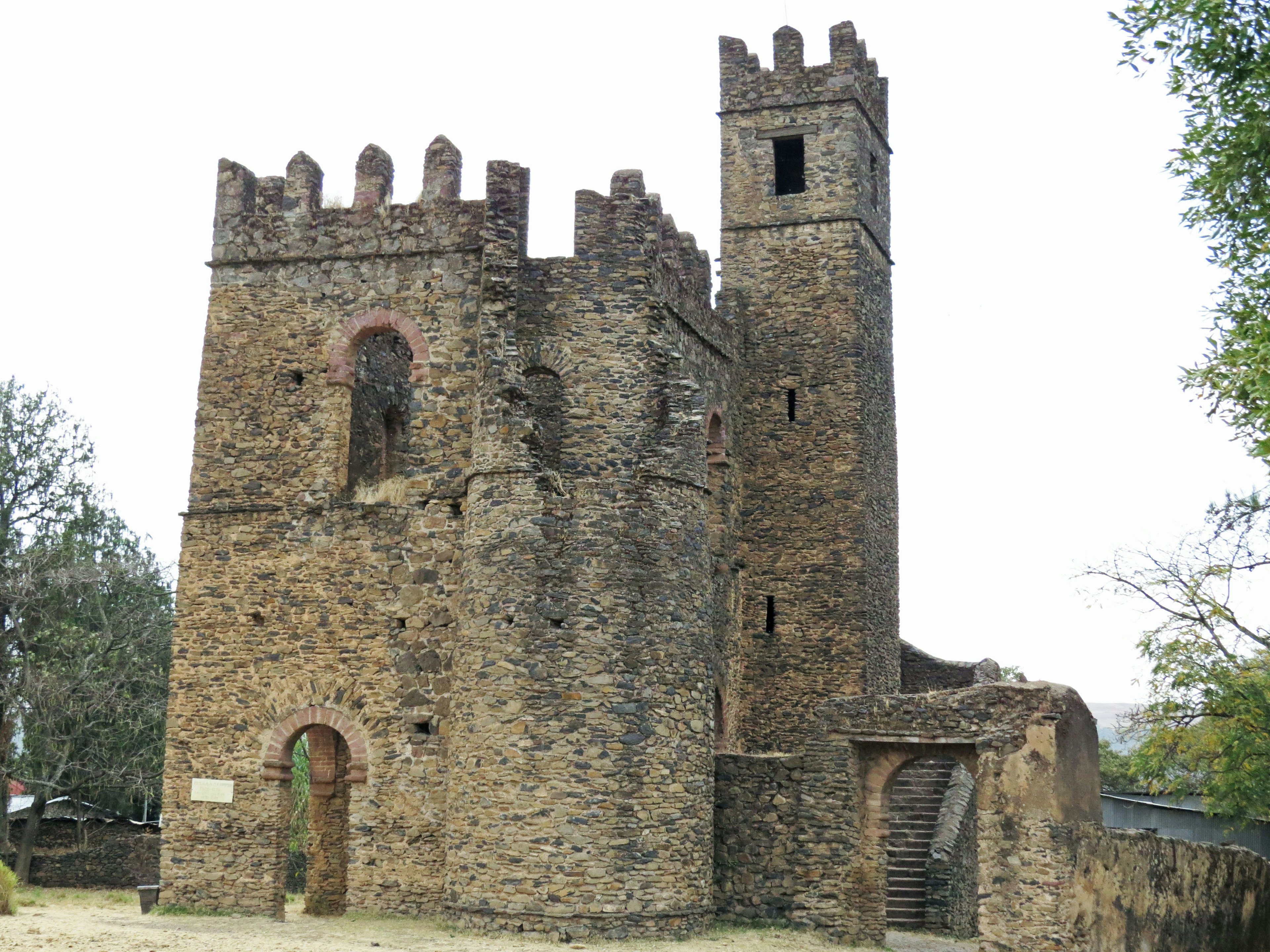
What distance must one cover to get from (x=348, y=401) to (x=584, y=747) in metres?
6.20

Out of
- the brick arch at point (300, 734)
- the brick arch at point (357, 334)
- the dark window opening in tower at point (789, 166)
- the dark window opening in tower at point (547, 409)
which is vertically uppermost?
the dark window opening in tower at point (789, 166)

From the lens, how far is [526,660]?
672 inches

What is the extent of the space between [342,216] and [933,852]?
1245cm

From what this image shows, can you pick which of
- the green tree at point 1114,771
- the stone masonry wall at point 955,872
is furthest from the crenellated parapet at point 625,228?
the green tree at point 1114,771

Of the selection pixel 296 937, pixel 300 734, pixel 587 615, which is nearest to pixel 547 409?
pixel 587 615

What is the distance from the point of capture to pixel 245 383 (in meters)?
20.0

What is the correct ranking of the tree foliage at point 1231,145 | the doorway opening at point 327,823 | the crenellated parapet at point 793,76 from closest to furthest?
the tree foliage at point 1231,145 → the doorway opening at point 327,823 → the crenellated parapet at point 793,76

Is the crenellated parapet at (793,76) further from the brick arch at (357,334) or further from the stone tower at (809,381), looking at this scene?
the brick arch at (357,334)

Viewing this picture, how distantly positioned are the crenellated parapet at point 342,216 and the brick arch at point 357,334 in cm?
89

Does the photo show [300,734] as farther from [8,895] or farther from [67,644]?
[67,644]

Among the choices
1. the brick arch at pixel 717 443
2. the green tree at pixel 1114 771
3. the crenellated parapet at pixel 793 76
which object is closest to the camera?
the brick arch at pixel 717 443

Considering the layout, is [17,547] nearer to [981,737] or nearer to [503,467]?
[503,467]

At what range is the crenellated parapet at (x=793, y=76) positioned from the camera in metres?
24.8

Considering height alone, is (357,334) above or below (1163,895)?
above
